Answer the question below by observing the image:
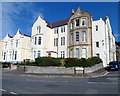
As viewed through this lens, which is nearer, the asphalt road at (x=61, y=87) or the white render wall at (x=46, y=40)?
the asphalt road at (x=61, y=87)

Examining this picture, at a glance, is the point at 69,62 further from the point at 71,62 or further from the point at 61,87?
the point at 61,87

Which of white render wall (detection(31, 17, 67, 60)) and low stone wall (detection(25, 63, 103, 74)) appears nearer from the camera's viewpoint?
low stone wall (detection(25, 63, 103, 74))

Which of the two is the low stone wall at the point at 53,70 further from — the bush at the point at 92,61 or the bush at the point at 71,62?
the bush at the point at 92,61

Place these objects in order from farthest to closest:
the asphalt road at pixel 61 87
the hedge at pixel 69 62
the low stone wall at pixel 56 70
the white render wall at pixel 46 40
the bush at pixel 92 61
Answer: the white render wall at pixel 46 40 → the bush at pixel 92 61 → the hedge at pixel 69 62 → the low stone wall at pixel 56 70 → the asphalt road at pixel 61 87

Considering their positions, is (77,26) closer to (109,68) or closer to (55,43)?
(55,43)

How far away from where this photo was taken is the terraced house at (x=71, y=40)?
1006 inches

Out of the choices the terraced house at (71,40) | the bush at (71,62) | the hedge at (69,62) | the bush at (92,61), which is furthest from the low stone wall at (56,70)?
the terraced house at (71,40)

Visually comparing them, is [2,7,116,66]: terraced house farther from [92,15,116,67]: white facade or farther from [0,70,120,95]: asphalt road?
[0,70,120,95]: asphalt road

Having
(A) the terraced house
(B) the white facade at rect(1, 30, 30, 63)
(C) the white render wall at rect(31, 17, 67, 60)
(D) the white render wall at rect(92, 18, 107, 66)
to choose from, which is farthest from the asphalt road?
(B) the white facade at rect(1, 30, 30, 63)

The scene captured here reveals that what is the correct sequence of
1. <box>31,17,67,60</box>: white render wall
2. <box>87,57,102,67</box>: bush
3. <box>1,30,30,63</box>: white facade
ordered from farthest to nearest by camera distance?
<box>1,30,30,63</box>: white facade < <box>31,17,67,60</box>: white render wall < <box>87,57,102,67</box>: bush

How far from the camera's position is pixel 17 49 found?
35.1 metres

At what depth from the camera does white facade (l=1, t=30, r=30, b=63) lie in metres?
34.8

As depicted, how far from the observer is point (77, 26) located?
2755 cm

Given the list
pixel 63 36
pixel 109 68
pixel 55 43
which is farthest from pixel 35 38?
pixel 109 68
